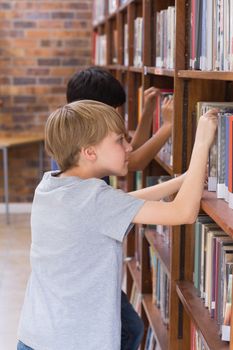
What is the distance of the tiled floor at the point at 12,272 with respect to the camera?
12.4 ft

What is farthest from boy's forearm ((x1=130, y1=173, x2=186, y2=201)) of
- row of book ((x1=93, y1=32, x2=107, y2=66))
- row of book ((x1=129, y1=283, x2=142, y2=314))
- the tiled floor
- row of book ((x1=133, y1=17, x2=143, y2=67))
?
row of book ((x1=93, y1=32, x2=107, y2=66))

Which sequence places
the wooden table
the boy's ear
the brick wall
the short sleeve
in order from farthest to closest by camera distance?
the brick wall → the wooden table → the boy's ear → the short sleeve

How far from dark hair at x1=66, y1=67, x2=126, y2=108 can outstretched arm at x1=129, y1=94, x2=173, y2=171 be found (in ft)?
0.69

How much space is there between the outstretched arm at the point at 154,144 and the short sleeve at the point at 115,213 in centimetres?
81

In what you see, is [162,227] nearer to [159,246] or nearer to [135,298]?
[159,246]

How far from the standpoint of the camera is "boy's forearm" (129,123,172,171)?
8.64 ft

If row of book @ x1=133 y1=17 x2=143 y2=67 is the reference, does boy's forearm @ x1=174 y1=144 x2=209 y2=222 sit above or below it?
below

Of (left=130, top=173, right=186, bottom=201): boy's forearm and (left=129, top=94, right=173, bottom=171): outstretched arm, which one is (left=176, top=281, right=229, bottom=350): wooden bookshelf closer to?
(left=130, top=173, right=186, bottom=201): boy's forearm

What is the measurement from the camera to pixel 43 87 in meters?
6.57

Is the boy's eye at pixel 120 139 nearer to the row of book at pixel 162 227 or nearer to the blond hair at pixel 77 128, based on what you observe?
the blond hair at pixel 77 128

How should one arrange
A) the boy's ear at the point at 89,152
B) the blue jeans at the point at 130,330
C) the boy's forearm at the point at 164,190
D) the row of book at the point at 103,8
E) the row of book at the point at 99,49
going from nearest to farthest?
the boy's ear at the point at 89,152 < the boy's forearm at the point at 164,190 < the blue jeans at the point at 130,330 < the row of book at the point at 103,8 < the row of book at the point at 99,49

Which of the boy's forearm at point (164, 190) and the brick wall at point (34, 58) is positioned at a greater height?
the brick wall at point (34, 58)

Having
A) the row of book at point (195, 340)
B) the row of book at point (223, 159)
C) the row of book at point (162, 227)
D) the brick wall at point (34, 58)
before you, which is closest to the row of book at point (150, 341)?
the row of book at point (162, 227)

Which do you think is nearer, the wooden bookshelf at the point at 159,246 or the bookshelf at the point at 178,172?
→ the bookshelf at the point at 178,172
